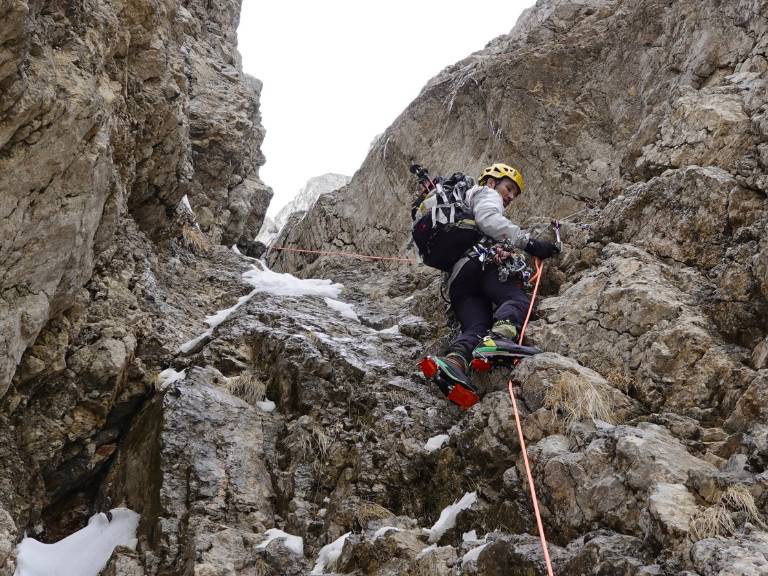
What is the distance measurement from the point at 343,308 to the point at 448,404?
3440 mm

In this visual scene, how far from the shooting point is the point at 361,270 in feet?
42.4

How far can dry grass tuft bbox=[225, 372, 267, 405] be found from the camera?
8039mm

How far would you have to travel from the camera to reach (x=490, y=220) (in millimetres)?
8516

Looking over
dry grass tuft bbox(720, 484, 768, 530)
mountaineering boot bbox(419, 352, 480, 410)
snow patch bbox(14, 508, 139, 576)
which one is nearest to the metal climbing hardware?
mountaineering boot bbox(419, 352, 480, 410)

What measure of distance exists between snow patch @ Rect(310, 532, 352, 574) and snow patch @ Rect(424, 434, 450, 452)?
1.12 metres

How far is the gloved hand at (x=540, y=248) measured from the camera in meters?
→ 8.31

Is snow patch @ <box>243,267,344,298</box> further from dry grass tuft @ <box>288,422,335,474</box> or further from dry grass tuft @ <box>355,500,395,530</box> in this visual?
dry grass tuft @ <box>355,500,395,530</box>

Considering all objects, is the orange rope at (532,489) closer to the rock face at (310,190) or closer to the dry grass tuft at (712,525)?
the dry grass tuft at (712,525)

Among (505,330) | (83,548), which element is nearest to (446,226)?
(505,330)

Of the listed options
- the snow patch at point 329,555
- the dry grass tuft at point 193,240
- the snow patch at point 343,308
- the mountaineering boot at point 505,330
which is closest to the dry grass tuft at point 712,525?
the snow patch at point 329,555

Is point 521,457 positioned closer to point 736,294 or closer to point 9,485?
point 736,294

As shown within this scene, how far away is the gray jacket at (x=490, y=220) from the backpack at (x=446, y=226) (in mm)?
101

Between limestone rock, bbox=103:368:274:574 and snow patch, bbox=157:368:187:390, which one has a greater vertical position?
snow patch, bbox=157:368:187:390

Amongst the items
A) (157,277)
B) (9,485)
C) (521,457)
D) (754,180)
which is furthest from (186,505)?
(754,180)
